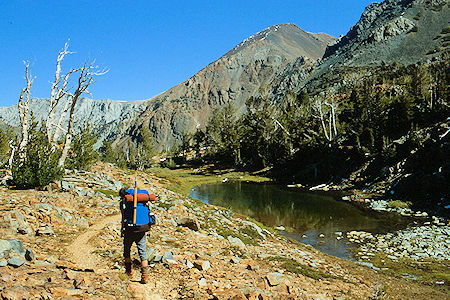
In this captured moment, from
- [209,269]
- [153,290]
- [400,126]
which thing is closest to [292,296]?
[209,269]

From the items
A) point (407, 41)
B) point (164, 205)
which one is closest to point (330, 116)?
point (164, 205)

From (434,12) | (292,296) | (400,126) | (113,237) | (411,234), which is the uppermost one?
(434,12)

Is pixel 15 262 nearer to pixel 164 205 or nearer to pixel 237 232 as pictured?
pixel 164 205

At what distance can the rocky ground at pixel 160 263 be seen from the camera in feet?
22.9

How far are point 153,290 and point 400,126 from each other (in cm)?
4396

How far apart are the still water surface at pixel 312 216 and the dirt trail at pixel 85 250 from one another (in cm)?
1245

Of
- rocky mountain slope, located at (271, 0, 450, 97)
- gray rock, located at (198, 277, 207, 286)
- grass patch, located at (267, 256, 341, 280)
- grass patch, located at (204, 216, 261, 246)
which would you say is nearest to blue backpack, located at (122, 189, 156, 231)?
gray rock, located at (198, 277, 207, 286)

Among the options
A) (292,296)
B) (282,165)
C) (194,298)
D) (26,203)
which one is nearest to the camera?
(194,298)

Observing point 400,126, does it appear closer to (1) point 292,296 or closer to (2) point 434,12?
(1) point 292,296

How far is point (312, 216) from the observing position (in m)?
26.1

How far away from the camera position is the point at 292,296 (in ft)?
27.0

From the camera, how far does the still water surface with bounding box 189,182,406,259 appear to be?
19.6 meters

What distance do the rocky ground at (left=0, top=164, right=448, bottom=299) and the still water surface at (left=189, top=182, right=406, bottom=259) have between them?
4.69 m

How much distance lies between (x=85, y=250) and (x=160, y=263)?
2.57 m
